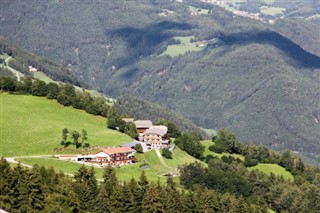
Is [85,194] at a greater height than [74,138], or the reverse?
[85,194]

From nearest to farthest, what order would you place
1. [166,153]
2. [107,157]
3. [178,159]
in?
[107,157], [166,153], [178,159]

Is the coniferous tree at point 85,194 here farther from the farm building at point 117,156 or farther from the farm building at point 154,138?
the farm building at point 154,138

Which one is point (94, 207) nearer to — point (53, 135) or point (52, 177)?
point (52, 177)

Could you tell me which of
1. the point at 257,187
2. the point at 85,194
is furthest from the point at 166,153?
the point at 85,194

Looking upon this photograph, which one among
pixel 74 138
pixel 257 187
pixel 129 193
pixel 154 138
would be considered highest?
pixel 129 193

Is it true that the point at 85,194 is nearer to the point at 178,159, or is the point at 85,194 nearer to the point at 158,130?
the point at 178,159

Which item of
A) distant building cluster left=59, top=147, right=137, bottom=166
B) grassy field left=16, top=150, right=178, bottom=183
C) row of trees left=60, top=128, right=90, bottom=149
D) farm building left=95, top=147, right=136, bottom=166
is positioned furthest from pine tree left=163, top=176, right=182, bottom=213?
row of trees left=60, top=128, right=90, bottom=149

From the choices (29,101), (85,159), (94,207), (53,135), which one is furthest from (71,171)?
(29,101)
